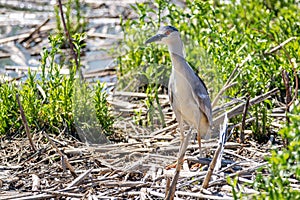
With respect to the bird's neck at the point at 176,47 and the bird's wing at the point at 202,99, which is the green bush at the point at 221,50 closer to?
the bird's wing at the point at 202,99

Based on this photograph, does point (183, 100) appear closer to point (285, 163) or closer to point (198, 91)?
point (198, 91)

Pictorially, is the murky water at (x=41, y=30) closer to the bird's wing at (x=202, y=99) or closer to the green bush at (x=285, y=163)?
the bird's wing at (x=202, y=99)

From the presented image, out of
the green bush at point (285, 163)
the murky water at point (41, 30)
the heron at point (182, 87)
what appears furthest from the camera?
the murky water at point (41, 30)

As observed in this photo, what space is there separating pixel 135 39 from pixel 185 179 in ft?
9.91

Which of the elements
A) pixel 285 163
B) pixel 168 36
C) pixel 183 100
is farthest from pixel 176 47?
pixel 285 163

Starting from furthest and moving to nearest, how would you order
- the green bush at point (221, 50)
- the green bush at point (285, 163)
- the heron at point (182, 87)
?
the green bush at point (221, 50)
the heron at point (182, 87)
the green bush at point (285, 163)

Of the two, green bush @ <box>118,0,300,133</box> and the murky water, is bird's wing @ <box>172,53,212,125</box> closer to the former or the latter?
green bush @ <box>118,0,300,133</box>

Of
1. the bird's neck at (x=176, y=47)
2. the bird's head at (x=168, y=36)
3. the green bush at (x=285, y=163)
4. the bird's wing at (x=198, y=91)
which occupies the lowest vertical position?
the green bush at (x=285, y=163)

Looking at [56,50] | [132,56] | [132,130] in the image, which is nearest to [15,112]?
[56,50]

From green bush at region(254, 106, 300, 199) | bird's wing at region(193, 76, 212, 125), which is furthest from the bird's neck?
green bush at region(254, 106, 300, 199)

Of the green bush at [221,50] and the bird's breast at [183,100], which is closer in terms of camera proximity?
the bird's breast at [183,100]

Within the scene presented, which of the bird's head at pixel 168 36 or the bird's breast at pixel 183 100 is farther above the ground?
the bird's head at pixel 168 36

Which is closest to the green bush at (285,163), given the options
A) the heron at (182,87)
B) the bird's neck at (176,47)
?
the heron at (182,87)

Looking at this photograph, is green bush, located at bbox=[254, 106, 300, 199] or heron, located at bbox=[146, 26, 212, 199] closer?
green bush, located at bbox=[254, 106, 300, 199]
